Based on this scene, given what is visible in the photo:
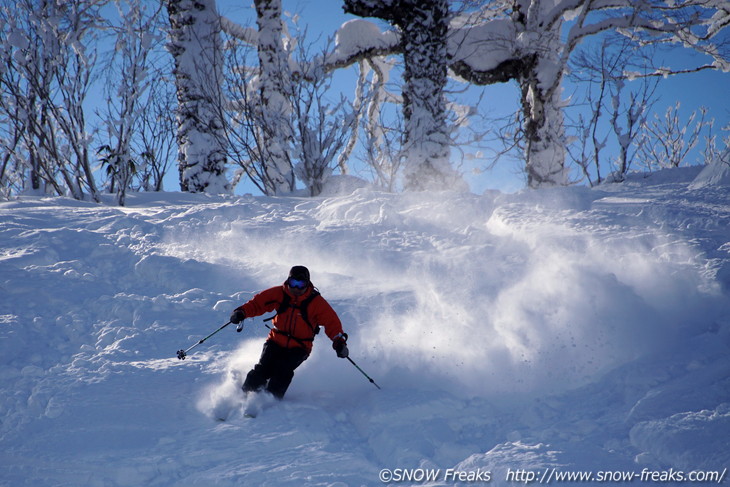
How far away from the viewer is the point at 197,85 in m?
9.19

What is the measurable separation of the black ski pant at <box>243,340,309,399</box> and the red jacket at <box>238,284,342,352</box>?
64 millimetres

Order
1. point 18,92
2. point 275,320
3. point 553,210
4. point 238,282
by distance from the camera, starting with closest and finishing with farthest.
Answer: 1. point 275,320
2. point 238,282
3. point 553,210
4. point 18,92

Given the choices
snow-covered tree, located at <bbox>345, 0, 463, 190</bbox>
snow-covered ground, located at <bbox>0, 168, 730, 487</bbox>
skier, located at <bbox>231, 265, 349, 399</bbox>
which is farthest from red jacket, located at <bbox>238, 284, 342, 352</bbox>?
snow-covered tree, located at <bbox>345, 0, 463, 190</bbox>

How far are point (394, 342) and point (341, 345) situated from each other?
2.63ft

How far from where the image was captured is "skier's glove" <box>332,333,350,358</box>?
395cm

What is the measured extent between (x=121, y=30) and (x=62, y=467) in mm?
8423

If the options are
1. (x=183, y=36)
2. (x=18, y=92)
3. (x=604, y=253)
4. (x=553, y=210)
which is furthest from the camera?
(x=183, y=36)

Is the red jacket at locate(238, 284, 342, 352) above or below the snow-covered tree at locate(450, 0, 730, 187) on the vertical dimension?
below

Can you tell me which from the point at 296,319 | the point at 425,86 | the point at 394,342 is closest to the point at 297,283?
the point at 296,319

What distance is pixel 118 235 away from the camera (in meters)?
6.38

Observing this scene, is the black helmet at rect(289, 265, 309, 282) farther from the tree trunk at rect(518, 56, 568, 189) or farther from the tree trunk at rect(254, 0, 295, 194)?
the tree trunk at rect(518, 56, 568, 189)

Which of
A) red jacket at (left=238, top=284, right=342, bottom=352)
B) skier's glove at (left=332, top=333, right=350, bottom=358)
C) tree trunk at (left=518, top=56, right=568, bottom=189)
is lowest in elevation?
skier's glove at (left=332, top=333, right=350, bottom=358)

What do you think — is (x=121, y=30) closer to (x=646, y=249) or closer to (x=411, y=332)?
(x=411, y=332)

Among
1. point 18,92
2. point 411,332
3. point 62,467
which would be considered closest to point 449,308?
point 411,332
